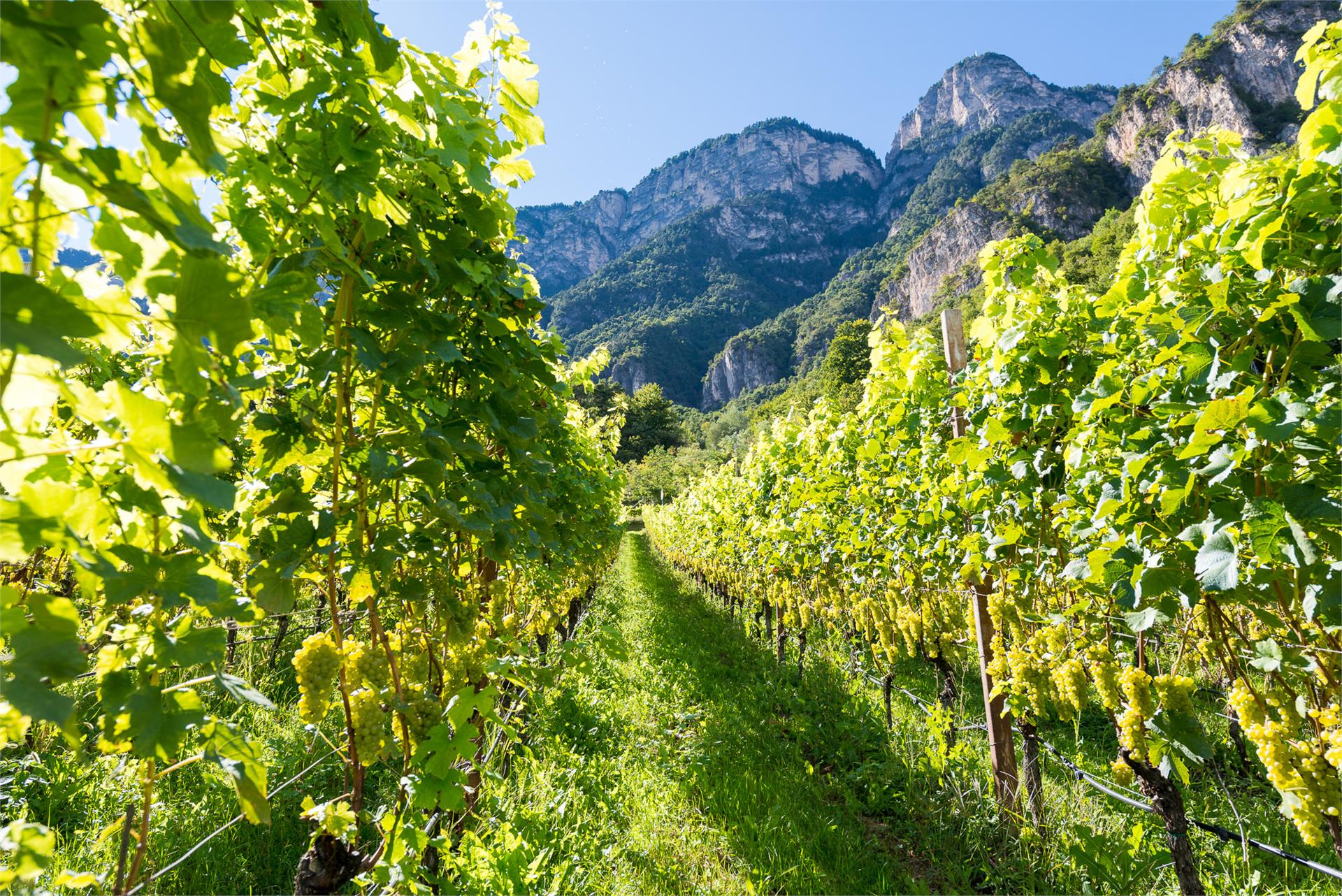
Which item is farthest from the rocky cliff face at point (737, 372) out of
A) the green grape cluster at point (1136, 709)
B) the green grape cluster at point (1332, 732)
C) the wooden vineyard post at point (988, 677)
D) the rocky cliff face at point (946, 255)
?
the green grape cluster at point (1332, 732)

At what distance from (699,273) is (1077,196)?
55983mm

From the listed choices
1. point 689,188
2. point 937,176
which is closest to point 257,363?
point 937,176

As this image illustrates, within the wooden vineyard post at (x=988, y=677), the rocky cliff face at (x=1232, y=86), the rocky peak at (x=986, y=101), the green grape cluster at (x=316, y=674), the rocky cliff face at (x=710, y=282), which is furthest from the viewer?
the rocky peak at (x=986, y=101)

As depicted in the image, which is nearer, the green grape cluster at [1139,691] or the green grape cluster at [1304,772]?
the green grape cluster at [1304,772]

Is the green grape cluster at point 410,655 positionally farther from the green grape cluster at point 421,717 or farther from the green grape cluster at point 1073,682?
the green grape cluster at point 1073,682

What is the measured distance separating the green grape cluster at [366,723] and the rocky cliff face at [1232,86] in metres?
63.3

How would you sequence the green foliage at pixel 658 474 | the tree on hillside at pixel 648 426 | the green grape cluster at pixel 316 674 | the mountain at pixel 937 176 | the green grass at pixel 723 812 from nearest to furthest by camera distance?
1. the green grape cluster at pixel 316 674
2. the green grass at pixel 723 812
3. the green foliage at pixel 658 474
4. the tree on hillside at pixel 648 426
5. the mountain at pixel 937 176

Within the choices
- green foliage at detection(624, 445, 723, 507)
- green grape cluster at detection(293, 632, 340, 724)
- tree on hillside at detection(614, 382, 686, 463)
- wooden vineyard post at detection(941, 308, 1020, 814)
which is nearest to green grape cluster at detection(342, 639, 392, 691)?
green grape cluster at detection(293, 632, 340, 724)

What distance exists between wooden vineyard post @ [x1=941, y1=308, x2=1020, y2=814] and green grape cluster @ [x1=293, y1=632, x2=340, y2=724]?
2969 mm

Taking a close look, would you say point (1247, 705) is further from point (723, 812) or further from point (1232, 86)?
point (1232, 86)

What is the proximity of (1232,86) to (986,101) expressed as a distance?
213 ft

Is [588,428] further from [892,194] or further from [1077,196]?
[892,194]

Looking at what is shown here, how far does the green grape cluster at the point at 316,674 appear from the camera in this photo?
1.16m

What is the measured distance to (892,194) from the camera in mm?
113500
